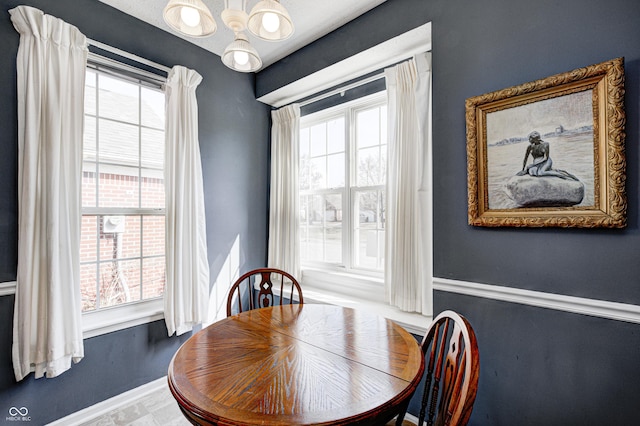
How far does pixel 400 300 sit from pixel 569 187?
1264 mm

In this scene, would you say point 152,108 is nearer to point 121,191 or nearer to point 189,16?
point 121,191

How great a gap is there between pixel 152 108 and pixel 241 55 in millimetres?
1237

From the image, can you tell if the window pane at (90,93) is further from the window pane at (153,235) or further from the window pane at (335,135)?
the window pane at (335,135)

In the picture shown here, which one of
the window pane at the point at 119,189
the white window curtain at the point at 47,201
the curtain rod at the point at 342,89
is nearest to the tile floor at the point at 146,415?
the white window curtain at the point at 47,201

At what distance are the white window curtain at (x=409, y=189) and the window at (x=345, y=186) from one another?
255 mm

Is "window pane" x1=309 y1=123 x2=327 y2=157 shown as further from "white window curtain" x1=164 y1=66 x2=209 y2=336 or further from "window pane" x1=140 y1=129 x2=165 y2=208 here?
"window pane" x1=140 y1=129 x2=165 y2=208

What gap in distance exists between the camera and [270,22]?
1.44 m

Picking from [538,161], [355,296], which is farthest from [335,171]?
[538,161]

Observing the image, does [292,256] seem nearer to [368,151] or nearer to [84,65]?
[368,151]

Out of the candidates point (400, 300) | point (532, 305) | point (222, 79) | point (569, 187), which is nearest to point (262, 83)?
point (222, 79)

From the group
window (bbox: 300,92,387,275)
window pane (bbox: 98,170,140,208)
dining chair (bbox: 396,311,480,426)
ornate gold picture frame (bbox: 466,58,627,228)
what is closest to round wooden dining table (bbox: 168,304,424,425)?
dining chair (bbox: 396,311,480,426)

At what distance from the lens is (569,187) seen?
4.60 feet

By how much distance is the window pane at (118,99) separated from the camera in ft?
7.25

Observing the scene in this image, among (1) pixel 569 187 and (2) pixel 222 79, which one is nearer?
(1) pixel 569 187
